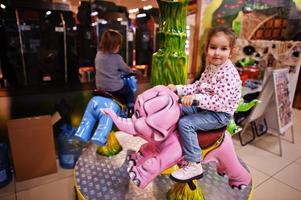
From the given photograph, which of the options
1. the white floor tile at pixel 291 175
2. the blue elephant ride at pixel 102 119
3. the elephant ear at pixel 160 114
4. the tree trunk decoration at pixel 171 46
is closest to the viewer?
the elephant ear at pixel 160 114

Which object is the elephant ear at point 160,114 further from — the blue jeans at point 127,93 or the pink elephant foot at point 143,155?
the blue jeans at point 127,93

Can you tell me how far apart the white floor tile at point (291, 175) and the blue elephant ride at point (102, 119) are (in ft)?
5.19

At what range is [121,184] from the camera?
137 cm

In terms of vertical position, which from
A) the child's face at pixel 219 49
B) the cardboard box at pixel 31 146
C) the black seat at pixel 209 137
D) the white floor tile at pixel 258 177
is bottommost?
the white floor tile at pixel 258 177

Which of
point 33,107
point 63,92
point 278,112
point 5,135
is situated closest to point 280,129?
point 278,112

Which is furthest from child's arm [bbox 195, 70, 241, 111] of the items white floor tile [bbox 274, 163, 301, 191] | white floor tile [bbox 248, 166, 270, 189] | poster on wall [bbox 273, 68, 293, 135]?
poster on wall [bbox 273, 68, 293, 135]

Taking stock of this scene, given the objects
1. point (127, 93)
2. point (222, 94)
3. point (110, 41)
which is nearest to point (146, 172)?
point (222, 94)

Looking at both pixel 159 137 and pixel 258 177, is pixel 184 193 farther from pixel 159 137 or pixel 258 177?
pixel 258 177

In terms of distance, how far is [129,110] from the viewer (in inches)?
66.7

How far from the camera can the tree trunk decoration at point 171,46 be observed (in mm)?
1193

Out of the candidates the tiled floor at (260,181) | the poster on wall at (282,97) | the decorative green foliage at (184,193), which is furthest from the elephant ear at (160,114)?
the poster on wall at (282,97)

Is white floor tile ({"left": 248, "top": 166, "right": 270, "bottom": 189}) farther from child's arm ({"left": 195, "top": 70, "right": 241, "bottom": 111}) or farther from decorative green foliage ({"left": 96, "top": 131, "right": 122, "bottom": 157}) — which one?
child's arm ({"left": 195, "top": 70, "right": 241, "bottom": 111})

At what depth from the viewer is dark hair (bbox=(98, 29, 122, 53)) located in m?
1.77

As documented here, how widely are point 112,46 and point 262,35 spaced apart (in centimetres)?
284
